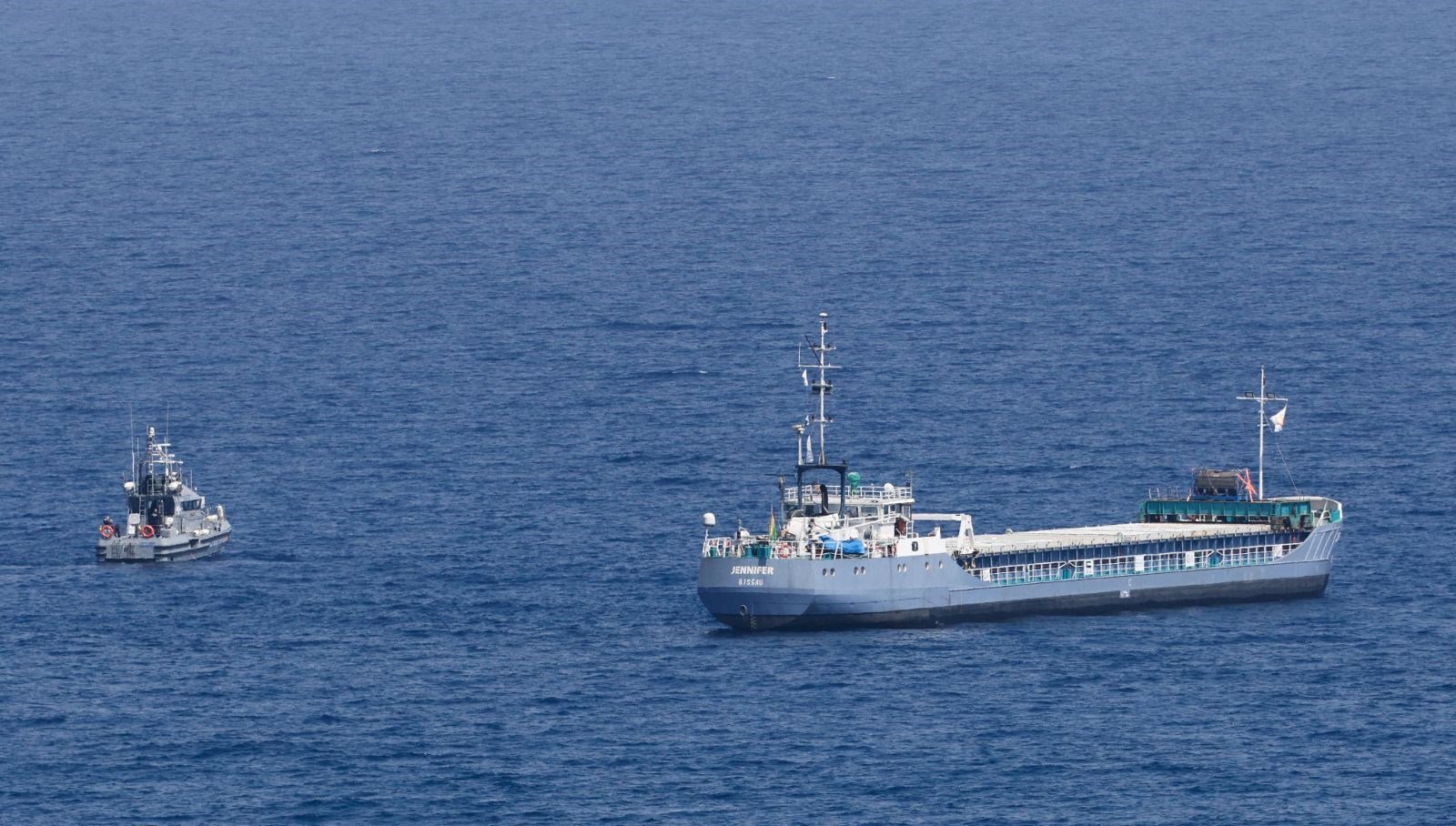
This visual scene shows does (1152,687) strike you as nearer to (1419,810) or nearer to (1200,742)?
(1200,742)

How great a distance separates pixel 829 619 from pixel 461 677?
2232 cm

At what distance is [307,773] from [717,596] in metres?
33.3

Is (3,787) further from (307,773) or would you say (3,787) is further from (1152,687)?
(1152,687)

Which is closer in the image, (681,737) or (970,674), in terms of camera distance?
(681,737)

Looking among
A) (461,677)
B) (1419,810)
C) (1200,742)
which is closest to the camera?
(1419,810)

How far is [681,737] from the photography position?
581 ft

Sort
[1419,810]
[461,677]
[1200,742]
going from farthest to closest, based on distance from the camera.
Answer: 1. [461,677]
2. [1200,742]
3. [1419,810]

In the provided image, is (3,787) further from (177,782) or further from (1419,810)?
(1419,810)

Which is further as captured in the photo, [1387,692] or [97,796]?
[1387,692]

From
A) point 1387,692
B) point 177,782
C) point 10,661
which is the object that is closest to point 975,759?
point 1387,692

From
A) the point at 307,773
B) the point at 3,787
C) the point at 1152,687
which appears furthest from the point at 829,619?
the point at 3,787

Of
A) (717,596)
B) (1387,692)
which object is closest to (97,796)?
(717,596)

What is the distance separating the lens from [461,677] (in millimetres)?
189625

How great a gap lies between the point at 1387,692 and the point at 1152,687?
40.5 ft
